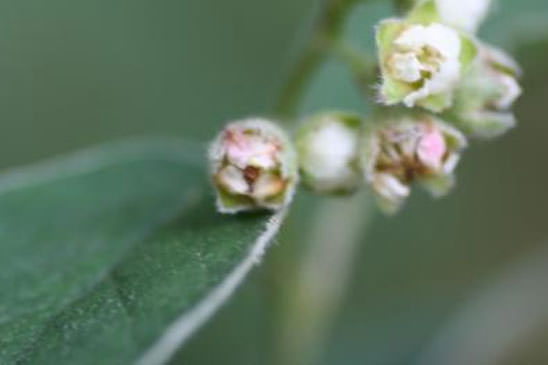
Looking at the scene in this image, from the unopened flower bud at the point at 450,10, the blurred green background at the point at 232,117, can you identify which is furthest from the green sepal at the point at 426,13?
the blurred green background at the point at 232,117

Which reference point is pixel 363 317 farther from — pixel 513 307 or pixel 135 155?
pixel 135 155

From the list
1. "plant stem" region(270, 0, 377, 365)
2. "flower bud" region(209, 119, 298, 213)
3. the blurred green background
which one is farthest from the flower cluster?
the blurred green background

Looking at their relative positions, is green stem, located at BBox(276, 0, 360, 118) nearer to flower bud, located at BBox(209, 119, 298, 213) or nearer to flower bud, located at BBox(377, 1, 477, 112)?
flower bud, located at BBox(377, 1, 477, 112)

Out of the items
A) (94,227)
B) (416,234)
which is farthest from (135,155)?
(416,234)

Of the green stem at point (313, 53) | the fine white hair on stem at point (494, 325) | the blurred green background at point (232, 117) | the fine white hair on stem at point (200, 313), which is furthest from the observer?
the blurred green background at point (232, 117)

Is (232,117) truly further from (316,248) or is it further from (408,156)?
(408,156)

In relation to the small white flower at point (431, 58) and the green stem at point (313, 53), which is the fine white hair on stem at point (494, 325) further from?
the small white flower at point (431, 58)

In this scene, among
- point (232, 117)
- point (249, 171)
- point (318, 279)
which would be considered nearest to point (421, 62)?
point (249, 171)
